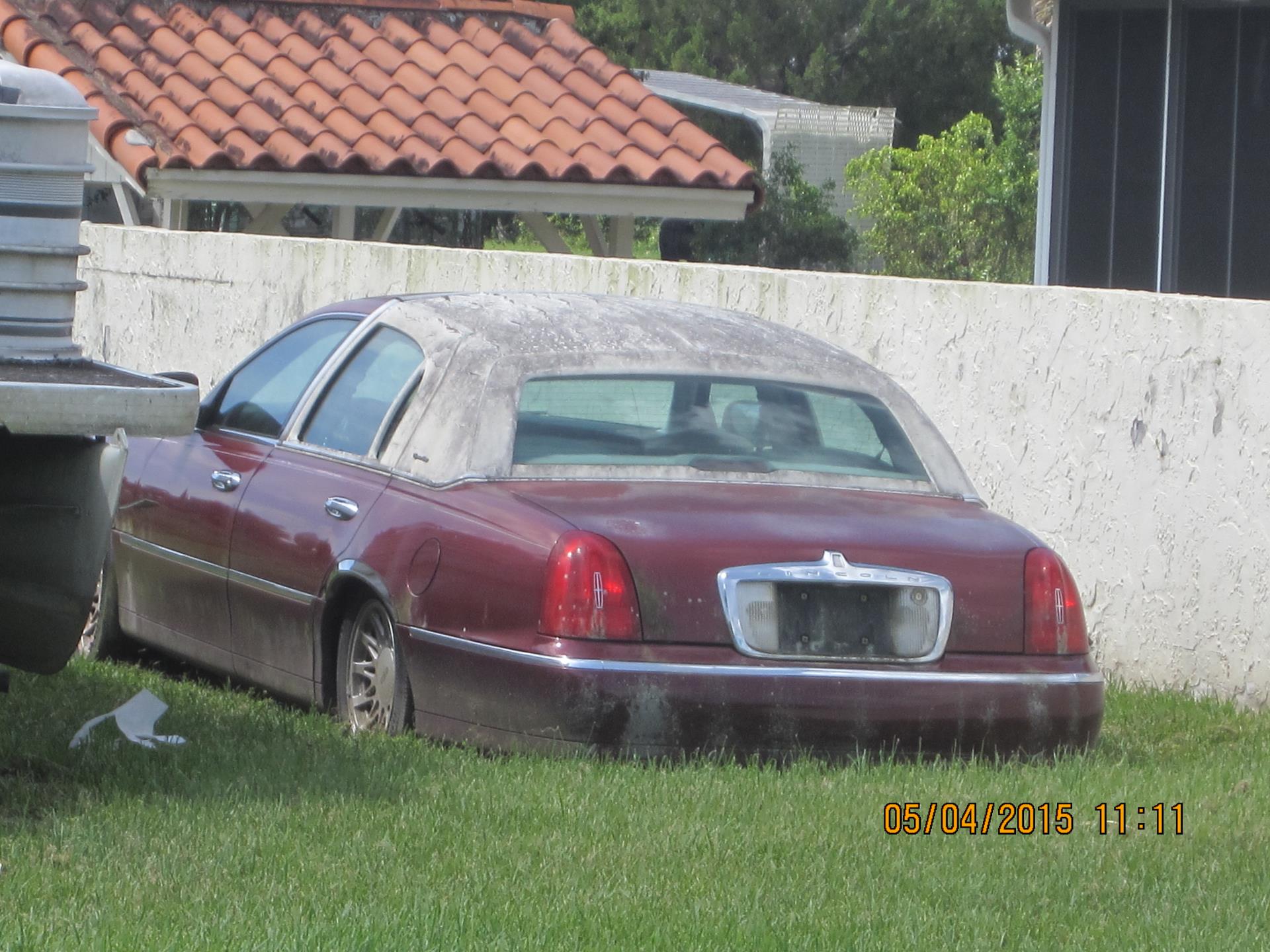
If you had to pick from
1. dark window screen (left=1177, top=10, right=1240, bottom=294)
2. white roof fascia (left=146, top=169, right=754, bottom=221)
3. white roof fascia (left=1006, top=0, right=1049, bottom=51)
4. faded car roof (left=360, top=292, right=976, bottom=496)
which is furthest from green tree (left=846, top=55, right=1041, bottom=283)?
faded car roof (left=360, top=292, right=976, bottom=496)

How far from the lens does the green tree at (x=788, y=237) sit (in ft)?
118

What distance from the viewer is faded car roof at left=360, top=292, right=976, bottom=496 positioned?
6234 millimetres

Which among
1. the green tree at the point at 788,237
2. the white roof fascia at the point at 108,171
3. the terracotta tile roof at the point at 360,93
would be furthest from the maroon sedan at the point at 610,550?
the green tree at the point at 788,237

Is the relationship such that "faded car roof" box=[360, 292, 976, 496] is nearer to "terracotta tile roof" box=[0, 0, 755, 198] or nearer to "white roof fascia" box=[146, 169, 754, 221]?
"white roof fascia" box=[146, 169, 754, 221]

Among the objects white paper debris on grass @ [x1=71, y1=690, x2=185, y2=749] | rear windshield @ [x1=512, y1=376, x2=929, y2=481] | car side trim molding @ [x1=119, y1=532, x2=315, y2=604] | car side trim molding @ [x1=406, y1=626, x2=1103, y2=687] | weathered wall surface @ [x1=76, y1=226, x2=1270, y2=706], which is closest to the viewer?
car side trim molding @ [x1=406, y1=626, x2=1103, y2=687]

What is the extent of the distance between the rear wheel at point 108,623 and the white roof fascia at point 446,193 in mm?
7289

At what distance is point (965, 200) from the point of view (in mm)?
34500

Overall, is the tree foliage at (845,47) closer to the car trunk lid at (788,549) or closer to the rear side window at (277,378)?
the rear side window at (277,378)

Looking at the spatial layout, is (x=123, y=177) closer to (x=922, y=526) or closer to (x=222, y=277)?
(x=222, y=277)

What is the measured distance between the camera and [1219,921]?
450 cm

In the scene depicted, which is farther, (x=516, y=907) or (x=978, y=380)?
(x=978, y=380)

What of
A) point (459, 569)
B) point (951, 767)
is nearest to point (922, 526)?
point (951, 767)

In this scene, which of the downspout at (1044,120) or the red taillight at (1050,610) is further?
the downspout at (1044,120)

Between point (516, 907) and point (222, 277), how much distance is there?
8.60m
